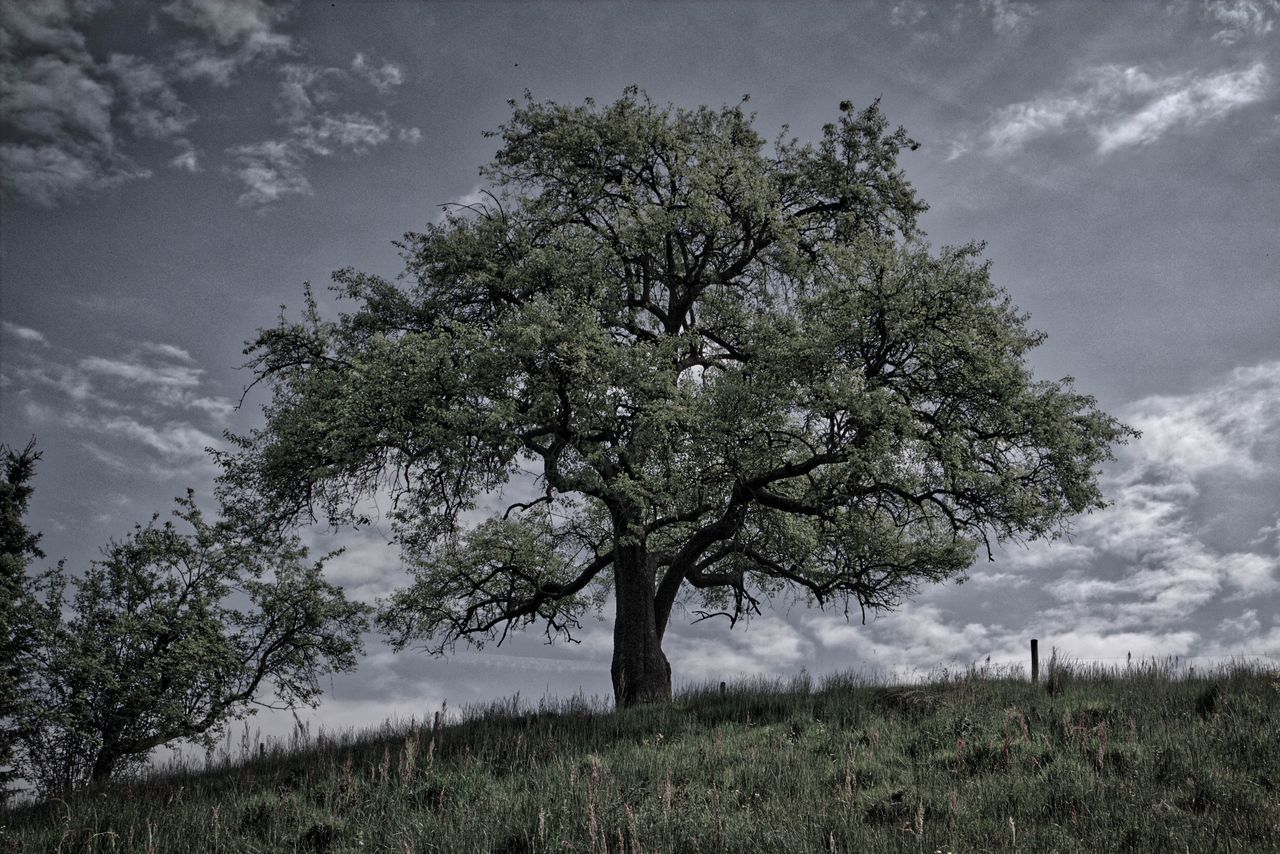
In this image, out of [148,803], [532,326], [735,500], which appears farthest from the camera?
[735,500]

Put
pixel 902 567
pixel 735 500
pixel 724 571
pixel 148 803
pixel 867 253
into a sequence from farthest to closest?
pixel 724 571, pixel 902 567, pixel 735 500, pixel 867 253, pixel 148 803

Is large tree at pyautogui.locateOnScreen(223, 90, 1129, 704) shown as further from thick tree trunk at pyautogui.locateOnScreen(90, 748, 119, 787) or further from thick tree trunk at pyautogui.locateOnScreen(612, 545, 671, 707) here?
thick tree trunk at pyautogui.locateOnScreen(90, 748, 119, 787)

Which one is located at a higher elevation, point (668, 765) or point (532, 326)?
point (532, 326)

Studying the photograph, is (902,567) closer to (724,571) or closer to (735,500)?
(724,571)

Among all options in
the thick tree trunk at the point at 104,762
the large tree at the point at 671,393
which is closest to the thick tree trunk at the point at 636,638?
the large tree at the point at 671,393

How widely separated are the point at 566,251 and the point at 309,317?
6.89m

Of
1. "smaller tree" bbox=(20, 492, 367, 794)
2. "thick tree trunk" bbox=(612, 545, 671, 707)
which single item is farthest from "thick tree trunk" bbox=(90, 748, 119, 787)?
"thick tree trunk" bbox=(612, 545, 671, 707)

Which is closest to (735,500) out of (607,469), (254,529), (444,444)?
(607,469)

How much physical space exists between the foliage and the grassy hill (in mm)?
9238

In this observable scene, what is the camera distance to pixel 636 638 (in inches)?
818

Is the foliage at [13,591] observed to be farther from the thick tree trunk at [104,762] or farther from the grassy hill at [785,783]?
the grassy hill at [785,783]

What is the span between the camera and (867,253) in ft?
59.3

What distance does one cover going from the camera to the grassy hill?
8750 mm

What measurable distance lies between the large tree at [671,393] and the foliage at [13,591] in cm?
899
